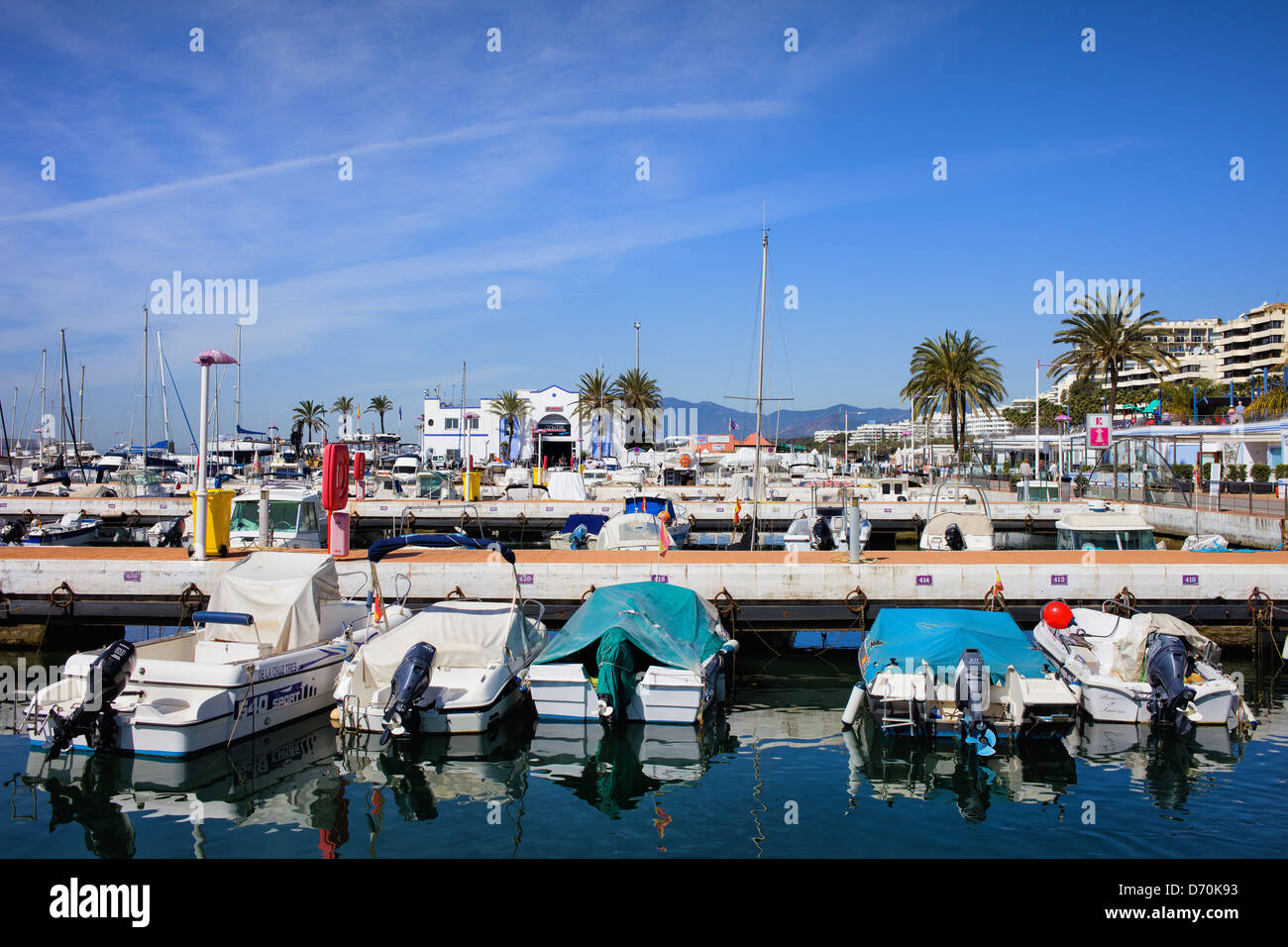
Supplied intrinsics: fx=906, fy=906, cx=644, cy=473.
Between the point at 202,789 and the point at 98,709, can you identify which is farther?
the point at 98,709

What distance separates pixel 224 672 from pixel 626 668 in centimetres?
688

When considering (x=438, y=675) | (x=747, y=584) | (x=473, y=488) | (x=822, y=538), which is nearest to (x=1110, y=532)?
(x=822, y=538)

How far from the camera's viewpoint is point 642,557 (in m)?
23.8

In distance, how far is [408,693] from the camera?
1533 centimetres

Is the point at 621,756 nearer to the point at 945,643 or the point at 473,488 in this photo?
the point at 945,643

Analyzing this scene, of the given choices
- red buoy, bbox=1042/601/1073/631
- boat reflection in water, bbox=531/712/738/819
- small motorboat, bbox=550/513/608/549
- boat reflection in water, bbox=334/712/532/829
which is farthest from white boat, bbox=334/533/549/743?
small motorboat, bbox=550/513/608/549

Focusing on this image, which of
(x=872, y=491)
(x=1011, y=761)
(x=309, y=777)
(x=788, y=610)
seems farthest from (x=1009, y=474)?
(x=309, y=777)

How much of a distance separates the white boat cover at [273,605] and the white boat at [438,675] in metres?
1.16

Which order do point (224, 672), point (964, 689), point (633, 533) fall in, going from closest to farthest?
point (224, 672) → point (964, 689) → point (633, 533)

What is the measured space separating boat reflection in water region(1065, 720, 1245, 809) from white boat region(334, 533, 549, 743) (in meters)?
10.2

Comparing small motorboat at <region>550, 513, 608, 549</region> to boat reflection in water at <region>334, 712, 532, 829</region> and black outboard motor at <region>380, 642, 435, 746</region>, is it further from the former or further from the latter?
black outboard motor at <region>380, 642, 435, 746</region>

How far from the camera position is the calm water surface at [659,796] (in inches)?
472

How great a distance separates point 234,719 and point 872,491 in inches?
1829
